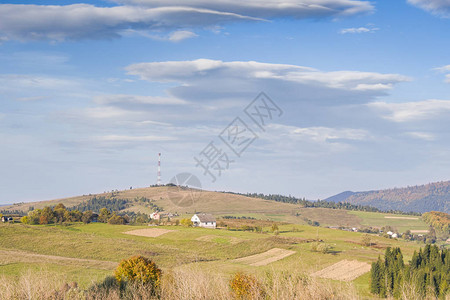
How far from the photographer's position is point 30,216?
5541 inches

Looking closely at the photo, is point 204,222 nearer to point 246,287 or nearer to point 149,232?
point 149,232

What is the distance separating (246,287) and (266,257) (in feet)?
248

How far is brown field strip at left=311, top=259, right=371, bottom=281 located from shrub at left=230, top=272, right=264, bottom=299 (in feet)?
174

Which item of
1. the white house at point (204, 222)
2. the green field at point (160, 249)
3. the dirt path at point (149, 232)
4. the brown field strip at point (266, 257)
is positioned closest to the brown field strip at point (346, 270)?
the green field at point (160, 249)

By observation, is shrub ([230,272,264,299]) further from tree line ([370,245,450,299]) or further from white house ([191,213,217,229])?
white house ([191,213,217,229])

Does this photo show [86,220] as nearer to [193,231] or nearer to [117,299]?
[193,231]

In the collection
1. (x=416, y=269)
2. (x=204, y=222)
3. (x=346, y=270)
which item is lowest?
(x=346, y=270)

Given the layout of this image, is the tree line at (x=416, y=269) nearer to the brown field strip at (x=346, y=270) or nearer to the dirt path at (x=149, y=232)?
the brown field strip at (x=346, y=270)

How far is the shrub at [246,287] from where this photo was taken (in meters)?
18.2

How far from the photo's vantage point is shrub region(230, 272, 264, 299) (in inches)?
716

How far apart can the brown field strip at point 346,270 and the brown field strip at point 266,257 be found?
12737mm

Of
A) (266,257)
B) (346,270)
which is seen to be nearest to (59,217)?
(266,257)

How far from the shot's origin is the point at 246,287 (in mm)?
20141

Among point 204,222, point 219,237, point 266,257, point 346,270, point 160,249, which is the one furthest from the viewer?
point 204,222
